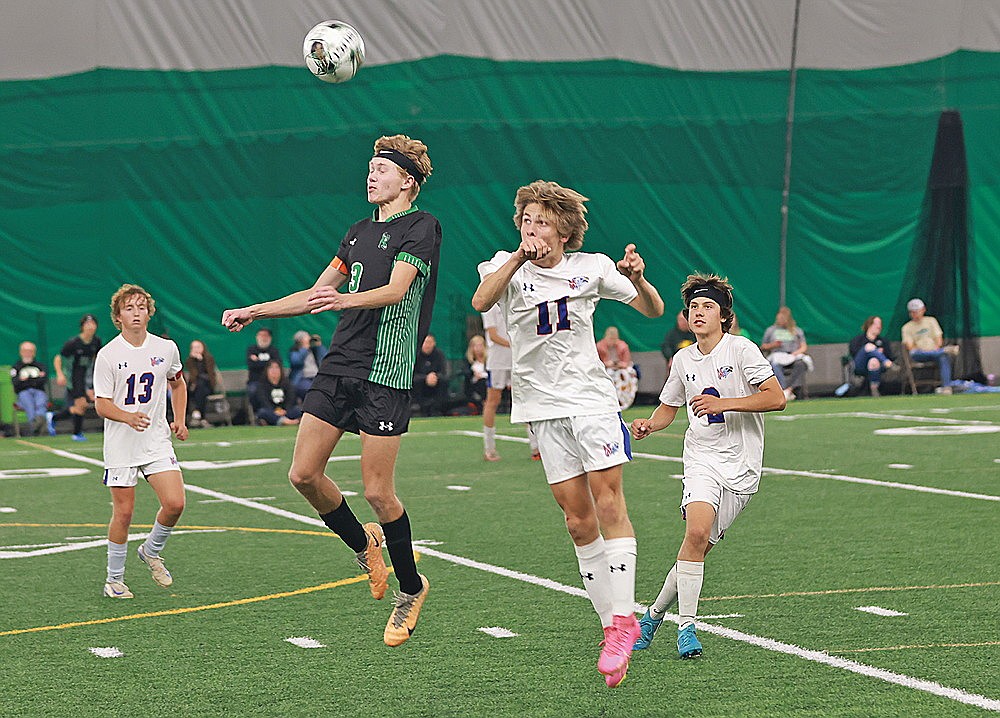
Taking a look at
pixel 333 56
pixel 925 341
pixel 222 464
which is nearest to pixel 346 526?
pixel 333 56

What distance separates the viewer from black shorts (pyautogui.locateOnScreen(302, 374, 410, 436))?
6.79 m

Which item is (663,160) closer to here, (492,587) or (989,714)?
(492,587)

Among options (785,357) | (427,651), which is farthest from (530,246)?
(785,357)

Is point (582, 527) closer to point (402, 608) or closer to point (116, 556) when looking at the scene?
point (402, 608)

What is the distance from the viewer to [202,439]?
20156mm

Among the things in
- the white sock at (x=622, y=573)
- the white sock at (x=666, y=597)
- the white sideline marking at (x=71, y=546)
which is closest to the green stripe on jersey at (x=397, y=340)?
the white sock at (x=622, y=573)

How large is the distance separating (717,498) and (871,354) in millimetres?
19497

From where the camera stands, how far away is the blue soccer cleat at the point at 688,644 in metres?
6.33

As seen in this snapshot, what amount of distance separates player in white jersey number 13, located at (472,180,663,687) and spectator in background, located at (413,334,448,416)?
16684 mm

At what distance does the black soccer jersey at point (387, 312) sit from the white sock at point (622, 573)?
1383 mm

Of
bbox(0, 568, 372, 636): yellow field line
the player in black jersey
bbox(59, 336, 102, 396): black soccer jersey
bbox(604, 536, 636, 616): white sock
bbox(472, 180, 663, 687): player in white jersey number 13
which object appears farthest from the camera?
bbox(59, 336, 102, 396): black soccer jersey

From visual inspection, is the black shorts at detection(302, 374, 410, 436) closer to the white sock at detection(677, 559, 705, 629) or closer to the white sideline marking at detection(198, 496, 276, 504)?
the white sock at detection(677, 559, 705, 629)

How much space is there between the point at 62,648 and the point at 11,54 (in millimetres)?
19273

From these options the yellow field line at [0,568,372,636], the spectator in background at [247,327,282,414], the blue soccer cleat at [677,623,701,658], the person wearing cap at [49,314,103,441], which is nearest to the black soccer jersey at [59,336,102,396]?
the person wearing cap at [49,314,103,441]
